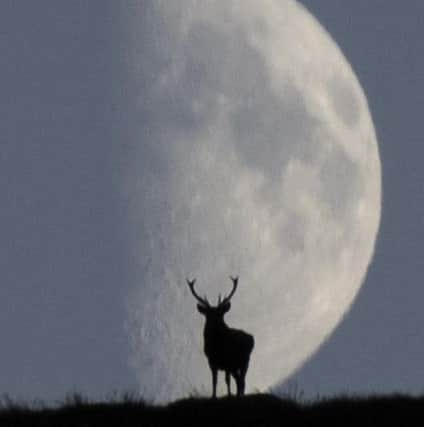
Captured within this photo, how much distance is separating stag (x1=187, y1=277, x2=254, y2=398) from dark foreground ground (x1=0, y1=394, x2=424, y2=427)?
762 cm

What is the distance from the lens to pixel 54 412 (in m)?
19.2

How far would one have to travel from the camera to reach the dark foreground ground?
18875 mm

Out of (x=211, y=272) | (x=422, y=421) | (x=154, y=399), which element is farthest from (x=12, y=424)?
(x=211, y=272)

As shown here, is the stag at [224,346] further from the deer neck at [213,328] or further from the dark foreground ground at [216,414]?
the dark foreground ground at [216,414]

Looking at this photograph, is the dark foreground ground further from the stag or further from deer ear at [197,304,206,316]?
deer ear at [197,304,206,316]

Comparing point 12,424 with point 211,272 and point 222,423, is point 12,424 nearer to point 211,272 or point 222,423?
point 222,423

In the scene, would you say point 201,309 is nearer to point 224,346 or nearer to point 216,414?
point 224,346

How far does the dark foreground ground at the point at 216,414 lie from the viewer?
18875 mm

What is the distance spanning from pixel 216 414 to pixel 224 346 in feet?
27.9

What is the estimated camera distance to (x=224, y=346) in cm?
2761

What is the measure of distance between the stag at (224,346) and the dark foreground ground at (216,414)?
25.0 ft

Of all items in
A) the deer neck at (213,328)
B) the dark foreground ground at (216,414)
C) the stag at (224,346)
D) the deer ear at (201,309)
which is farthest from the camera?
the deer ear at (201,309)

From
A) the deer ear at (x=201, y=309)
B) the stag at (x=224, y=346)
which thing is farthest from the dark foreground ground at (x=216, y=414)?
the deer ear at (x=201, y=309)

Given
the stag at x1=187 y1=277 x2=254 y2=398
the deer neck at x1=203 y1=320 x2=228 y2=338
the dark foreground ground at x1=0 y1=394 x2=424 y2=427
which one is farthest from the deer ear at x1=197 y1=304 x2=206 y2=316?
the dark foreground ground at x1=0 y1=394 x2=424 y2=427
